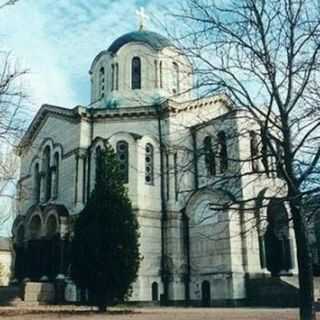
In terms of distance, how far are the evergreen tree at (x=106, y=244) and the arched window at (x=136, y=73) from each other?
13.2 metres

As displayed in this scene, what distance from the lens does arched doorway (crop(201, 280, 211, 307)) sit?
28844 mm

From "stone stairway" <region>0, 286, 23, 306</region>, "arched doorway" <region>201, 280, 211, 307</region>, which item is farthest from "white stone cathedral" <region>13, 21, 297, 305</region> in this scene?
"stone stairway" <region>0, 286, 23, 306</region>

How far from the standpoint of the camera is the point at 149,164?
1282 inches

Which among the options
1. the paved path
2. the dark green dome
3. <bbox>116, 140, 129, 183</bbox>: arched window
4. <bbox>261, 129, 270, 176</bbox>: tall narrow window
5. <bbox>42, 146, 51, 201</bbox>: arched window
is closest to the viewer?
<bbox>261, 129, 270, 176</bbox>: tall narrow window

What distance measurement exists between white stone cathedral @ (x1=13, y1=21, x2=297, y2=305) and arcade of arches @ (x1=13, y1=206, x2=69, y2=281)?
67 millimetres

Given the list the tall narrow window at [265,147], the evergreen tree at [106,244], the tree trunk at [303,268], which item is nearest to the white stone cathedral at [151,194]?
the evergreen tree at [106,244]

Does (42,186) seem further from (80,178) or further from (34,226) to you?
(80,178)

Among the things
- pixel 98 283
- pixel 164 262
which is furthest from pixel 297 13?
pixel 164 262

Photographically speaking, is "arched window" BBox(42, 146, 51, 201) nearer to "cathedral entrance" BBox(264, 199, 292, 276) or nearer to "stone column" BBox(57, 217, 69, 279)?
"stone column" BBox(57, 217, 69, 279)

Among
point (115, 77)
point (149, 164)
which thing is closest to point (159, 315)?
point (149, 164)

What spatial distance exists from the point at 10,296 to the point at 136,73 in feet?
59.2

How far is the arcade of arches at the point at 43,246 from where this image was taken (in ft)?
103

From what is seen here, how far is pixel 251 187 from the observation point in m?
29.3

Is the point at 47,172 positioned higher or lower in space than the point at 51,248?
higher
